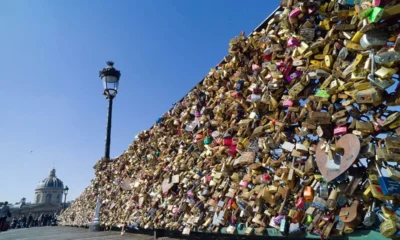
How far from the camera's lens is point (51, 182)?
12825 centimetres

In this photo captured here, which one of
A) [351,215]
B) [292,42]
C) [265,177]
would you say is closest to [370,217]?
[351,215]

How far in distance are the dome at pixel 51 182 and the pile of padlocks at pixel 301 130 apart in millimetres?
138342

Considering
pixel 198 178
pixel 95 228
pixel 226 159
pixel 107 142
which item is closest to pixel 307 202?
pixel 226 159

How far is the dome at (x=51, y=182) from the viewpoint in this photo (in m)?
127

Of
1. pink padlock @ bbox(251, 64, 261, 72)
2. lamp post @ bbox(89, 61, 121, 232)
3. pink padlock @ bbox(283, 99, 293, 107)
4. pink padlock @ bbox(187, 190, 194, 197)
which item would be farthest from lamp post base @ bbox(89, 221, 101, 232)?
pink padlock @ bbox(283, 99, 293, 107)

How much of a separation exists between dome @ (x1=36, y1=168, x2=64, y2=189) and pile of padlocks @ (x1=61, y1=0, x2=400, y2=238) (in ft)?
454

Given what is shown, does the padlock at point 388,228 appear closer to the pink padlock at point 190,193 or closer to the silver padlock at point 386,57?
the silver padlock at point 386,57

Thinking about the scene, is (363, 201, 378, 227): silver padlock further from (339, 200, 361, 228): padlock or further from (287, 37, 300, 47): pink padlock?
(287, 37, 300, 47): pink padlock

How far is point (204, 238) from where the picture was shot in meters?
4.42

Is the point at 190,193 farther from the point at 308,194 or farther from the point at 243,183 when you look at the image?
the point at 308,194

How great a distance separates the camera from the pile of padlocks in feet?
5.67

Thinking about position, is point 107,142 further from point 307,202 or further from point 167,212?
point 307,202

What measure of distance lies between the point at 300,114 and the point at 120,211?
5.81 metres

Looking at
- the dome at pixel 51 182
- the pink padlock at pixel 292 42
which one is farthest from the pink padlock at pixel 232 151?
the dome at pixel 51 182
